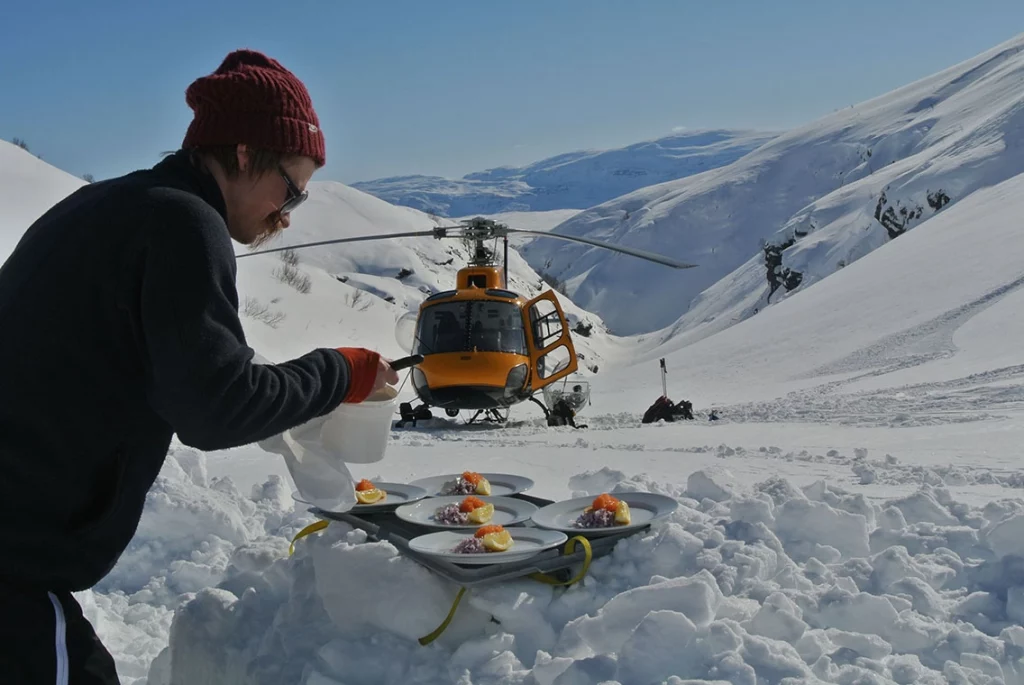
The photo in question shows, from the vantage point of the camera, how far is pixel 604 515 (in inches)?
140

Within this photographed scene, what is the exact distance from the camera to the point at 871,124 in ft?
343

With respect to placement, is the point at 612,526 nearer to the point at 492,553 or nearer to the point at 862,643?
the point at 492,553

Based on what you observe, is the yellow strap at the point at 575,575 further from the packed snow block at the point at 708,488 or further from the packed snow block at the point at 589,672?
the packed snow block at the point at 708,488

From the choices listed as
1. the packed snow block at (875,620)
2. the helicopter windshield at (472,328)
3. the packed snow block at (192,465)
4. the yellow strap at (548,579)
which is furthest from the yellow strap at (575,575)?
the helicopter windshield at (472,328)

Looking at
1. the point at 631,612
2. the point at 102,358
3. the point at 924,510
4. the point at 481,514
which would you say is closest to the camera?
the point at 102,358

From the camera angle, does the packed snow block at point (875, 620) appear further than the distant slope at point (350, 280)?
No

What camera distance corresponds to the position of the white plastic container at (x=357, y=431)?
8.63ft

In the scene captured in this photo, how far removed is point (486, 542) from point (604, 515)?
1.97 feet

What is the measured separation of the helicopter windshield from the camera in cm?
1191

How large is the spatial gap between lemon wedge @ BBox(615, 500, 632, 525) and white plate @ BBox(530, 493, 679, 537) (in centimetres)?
2

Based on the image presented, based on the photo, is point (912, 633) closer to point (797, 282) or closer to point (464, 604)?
point (464, 604)

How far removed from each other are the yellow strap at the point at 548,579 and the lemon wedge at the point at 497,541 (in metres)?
0.15

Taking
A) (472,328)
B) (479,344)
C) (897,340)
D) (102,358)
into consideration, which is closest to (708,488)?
(102,358)

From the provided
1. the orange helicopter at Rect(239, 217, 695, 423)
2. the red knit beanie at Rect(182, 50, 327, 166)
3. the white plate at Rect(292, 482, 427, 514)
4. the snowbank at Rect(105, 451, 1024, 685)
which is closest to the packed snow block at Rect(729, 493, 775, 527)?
the snowbank at Rect(105, 451, 1024, 685)
